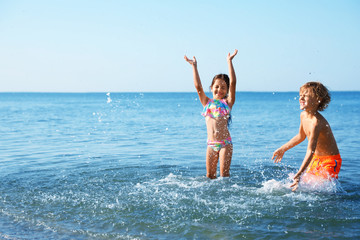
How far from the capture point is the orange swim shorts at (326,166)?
5.71 meters

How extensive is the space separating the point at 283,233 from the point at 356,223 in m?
1.06

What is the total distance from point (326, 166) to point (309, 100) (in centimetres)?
107

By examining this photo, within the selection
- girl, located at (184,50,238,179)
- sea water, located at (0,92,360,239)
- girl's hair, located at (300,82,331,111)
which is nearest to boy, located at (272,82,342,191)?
girl's hair, located at (300,82,331,111)

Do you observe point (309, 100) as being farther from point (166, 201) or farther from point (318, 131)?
point (166, 201)

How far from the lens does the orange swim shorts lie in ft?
18.7

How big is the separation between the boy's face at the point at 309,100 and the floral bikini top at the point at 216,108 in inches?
51.0

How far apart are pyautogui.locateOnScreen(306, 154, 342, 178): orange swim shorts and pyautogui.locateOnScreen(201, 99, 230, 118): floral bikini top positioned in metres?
1.67

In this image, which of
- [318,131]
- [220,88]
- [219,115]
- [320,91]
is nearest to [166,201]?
[219,115]

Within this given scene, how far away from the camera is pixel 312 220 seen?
191 inches

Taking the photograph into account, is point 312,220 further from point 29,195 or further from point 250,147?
point 250,147

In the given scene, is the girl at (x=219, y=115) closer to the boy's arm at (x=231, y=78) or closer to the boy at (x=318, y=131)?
the boy's arm at (x=231, y=78)

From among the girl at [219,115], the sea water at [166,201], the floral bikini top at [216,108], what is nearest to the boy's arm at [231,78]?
the girl at [219,115]

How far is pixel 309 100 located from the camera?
18.5 ft

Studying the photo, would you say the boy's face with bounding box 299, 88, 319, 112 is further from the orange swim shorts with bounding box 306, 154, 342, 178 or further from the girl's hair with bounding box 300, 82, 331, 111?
the orange swim shorts with bounding box 306, 154, 342, 178
